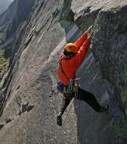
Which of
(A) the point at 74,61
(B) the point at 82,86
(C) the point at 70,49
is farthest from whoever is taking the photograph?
(B) the point at 82,86

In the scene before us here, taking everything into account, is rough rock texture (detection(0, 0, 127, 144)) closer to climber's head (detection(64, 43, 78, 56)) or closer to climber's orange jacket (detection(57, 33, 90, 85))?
climber's orange jacket (detection(57, 33, 90, 85))

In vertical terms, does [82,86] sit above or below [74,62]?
below

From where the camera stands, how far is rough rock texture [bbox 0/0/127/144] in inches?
410

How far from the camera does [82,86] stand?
602 inches

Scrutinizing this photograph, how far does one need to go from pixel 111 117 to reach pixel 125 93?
2504 millimetres

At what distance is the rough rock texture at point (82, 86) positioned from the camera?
10416mm

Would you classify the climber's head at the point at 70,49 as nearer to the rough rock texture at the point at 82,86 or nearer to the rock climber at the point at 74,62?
the rock climber at the point at 74,62

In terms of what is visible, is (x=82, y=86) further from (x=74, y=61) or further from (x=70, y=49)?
(x=70, y=49)

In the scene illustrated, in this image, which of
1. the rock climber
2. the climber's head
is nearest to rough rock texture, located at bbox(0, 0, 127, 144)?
the rock climber

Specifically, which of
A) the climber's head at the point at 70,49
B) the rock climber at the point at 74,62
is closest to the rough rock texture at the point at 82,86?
the rock climber at the point at 74,62

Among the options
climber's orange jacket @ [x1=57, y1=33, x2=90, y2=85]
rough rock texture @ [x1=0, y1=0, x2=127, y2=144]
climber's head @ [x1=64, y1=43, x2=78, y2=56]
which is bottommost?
rough rock texture @ [x1=0, y1=0, x2=127, y2=144]

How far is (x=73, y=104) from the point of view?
15172mm

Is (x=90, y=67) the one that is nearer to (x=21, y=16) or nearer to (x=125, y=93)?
(x=125, y=93)

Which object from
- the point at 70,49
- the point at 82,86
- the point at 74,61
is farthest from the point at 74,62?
the point at 82,86
